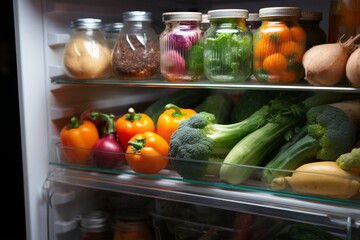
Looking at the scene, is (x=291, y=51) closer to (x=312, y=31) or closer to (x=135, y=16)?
(x=312, y=31)

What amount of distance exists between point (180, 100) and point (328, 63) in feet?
2.14

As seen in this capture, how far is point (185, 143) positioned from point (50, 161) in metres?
0.48

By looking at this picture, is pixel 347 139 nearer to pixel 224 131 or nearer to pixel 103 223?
pixel 224 131

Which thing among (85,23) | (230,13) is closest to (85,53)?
(85,23)

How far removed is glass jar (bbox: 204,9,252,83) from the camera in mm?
1259

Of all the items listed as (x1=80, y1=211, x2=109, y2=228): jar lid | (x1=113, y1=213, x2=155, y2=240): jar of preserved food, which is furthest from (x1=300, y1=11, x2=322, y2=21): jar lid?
(x1=80, y1=211, x2=109, y2=228): jar lid

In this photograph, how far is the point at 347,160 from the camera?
112 cm

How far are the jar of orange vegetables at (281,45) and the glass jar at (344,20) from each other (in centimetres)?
10

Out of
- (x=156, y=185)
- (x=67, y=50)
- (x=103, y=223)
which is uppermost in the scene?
(x=67, y=50)

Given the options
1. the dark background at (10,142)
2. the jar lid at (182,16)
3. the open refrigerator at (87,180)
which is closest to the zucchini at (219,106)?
the open refrigerator at (87,180)

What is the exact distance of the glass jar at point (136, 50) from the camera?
1.42m

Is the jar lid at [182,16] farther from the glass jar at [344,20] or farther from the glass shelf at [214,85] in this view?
the glass jar at [344,20]

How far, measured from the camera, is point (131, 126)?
1479 mm

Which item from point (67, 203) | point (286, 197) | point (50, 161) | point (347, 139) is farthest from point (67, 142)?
point (347, 139)
